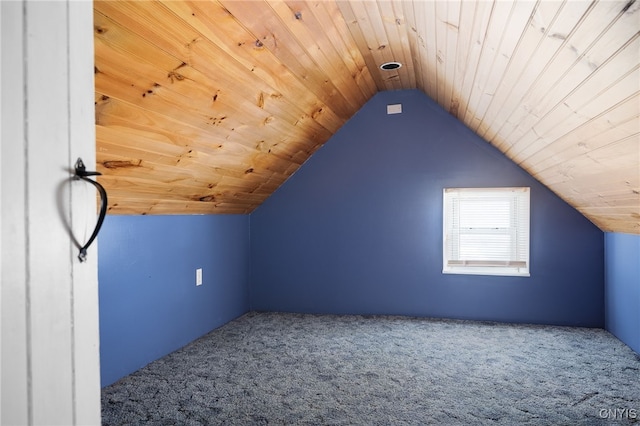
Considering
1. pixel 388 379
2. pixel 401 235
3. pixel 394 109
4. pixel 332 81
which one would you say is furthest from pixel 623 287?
pixel 332 81

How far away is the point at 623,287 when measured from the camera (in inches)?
127

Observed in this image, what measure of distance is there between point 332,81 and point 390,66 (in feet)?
1.72

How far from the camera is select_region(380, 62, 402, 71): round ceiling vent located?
3.13 meters

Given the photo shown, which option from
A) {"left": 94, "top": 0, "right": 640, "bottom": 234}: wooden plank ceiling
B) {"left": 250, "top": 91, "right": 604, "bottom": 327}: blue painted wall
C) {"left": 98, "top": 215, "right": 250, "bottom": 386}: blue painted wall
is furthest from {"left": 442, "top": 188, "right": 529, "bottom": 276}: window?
{"left": 98, "top": 215, "right": 250, "bottom": 386}: blue painted wall

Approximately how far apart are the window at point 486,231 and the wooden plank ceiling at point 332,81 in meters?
0.49

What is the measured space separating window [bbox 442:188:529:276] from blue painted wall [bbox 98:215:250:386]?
1.98 meters

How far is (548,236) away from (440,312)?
1.12m

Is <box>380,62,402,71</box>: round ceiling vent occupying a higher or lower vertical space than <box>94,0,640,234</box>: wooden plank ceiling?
higher

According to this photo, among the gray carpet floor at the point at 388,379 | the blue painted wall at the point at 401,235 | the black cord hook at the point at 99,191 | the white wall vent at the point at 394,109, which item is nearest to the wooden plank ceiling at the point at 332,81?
the blue painted wall at the point at 401,235

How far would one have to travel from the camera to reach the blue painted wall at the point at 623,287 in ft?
9.89

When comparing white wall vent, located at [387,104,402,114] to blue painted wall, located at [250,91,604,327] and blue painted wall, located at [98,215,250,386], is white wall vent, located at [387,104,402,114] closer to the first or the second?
blue painted wall, located at [250,91,604,327]

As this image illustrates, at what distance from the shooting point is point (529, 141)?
2.79 metres

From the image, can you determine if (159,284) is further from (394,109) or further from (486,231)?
(486,231)

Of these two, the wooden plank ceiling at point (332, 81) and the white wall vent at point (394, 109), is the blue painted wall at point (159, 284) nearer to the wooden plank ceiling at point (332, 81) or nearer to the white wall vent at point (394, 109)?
the wooden plank ceiling at point (332, 81)
